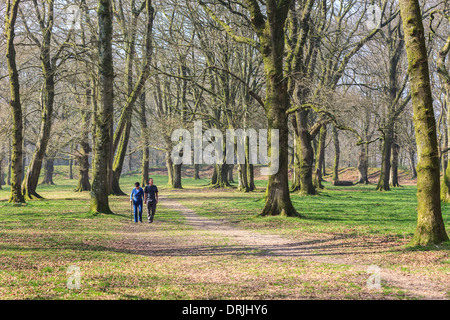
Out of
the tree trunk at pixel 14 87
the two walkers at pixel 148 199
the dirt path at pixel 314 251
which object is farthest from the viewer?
the tree trunk at pixel 14 87

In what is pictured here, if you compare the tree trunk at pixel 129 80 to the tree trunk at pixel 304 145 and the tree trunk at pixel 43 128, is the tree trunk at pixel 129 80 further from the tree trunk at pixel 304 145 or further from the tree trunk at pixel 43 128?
the tree trunk at pixel 304 145

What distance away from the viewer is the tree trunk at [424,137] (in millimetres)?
10281

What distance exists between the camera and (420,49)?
33.9ft

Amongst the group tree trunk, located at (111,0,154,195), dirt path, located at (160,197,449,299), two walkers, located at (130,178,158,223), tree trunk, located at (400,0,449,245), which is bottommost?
dirt path, located at (160,197,449,299)

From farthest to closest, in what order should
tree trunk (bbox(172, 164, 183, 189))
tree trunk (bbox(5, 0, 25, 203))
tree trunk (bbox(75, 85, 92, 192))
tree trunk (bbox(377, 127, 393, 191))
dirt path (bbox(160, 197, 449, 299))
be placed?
tree trunk (bbox(172, 164, 183, 189)) < tree trunk (bbox(377, 127, 393, 191)) < tree trunk (bbox(75, 85, 92, 192)) < tree trunk (bbox(5, 0, 25, 203)) < dirt path (bbox(160, 197, 449, 299))

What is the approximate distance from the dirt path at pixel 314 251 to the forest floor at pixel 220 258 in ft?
0.07

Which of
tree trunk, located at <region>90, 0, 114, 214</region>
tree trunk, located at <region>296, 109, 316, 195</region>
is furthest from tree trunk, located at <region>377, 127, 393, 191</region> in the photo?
tree trunk, located at <region>90, 0, 114, 214</region>

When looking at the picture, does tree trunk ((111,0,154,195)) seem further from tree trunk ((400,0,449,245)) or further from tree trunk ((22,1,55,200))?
tree trunk ((400,0,449,245))

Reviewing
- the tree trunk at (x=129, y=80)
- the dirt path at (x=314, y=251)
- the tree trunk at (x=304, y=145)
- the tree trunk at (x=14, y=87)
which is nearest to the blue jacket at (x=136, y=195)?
the dirt path at (x=314, y=251)

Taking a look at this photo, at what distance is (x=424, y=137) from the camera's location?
1032 centimetres

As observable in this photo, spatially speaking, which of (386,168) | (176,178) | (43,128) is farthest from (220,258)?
(176,178)

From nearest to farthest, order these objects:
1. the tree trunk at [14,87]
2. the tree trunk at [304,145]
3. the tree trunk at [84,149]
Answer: the tree trunk at [14,87] < the tree trunk at [304,145] < the tree trunk at [84,149]

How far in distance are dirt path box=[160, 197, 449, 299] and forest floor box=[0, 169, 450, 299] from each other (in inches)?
0.9

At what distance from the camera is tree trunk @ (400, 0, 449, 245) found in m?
Answer: 10.3
